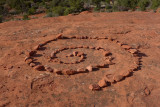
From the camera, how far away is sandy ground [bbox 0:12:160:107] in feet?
15.2

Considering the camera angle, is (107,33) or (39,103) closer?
(39,103)

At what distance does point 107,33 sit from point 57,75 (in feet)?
15.2

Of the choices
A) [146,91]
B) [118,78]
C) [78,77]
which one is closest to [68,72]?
[78,77]

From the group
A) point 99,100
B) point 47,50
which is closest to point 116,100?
point 99,100

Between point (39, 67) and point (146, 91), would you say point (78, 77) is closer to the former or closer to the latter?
point (39, 67)

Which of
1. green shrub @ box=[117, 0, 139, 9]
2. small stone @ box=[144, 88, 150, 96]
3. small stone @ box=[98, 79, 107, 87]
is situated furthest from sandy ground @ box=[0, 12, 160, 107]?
green shrub @ box=[117, 0, 139, 9]

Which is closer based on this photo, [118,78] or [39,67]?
[118,78]

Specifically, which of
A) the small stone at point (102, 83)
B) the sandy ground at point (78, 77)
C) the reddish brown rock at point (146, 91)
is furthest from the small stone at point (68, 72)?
the reddish brown rock at point (146, 91)

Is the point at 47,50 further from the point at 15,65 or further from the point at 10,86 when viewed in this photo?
the point at 10,86

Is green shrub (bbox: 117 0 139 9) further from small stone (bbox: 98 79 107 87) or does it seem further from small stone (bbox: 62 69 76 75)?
small stone (bbox: 98 79 107 87)

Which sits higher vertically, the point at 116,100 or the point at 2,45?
the point at 2,45

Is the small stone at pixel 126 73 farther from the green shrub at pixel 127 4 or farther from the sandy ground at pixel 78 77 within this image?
the green shrub at pixel 127 4

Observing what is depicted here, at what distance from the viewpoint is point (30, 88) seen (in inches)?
199

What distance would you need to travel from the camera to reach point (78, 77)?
5621 millimetres
